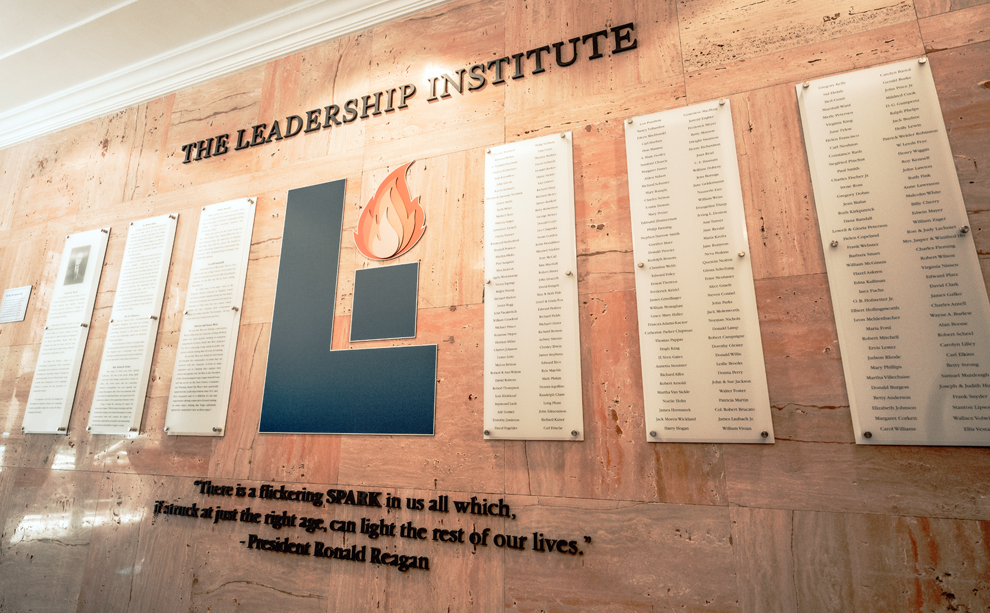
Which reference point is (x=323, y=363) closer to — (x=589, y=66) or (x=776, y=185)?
(x=589, y=66)

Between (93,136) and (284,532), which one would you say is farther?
(93,136)

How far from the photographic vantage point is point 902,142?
165 cm

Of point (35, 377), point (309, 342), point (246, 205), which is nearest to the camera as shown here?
point (309, 342)

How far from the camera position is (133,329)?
2764mm

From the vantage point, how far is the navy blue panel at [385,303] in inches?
86.1

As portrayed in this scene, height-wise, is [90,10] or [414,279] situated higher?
[90,10]

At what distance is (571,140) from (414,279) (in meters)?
0.99

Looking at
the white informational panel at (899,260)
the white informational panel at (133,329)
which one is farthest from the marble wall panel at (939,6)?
the white informational panel at (133,329)

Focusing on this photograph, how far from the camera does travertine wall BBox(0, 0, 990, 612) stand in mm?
1500

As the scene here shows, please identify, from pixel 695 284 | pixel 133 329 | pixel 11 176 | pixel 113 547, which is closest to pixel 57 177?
pixel 11 176

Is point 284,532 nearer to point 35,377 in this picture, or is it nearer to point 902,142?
point 35,377

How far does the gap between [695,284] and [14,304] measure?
14.7ft

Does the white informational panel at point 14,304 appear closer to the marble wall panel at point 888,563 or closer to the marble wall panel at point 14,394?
the marble wall panel at point 14,394

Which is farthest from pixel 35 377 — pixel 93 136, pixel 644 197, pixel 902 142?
pixel 902 142
